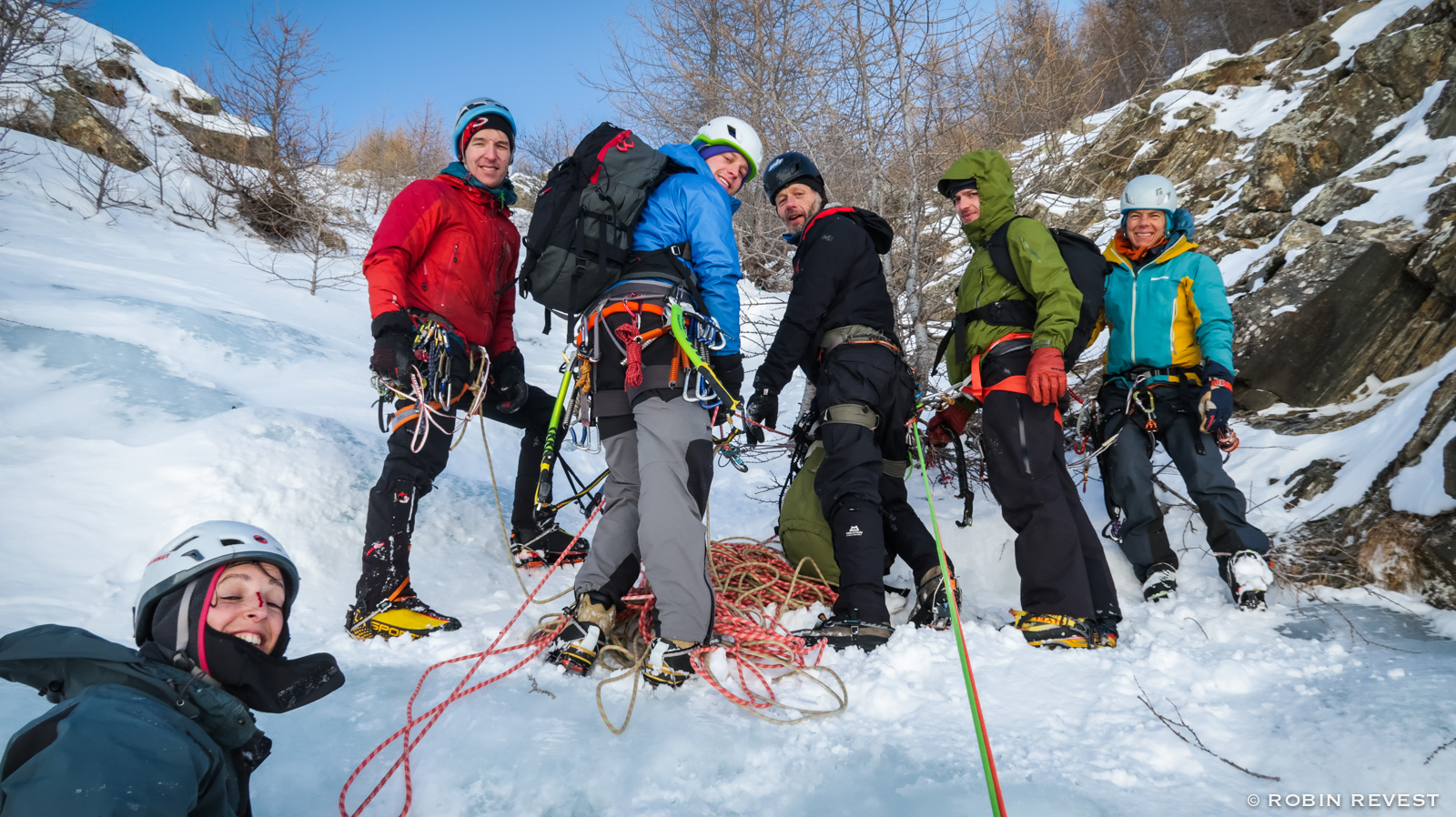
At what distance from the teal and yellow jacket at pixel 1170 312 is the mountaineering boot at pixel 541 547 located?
272cm

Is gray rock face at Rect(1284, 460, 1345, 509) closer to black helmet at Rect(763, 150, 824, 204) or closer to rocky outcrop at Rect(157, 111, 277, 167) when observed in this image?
black helmet at Rect(763, 150, 824, 204)

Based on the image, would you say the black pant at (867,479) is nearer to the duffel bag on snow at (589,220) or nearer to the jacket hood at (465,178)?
the duffel bag on snow at (589,220)

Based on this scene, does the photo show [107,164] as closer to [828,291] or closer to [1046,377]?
[828,291]

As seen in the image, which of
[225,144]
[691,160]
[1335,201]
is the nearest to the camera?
[691,160]

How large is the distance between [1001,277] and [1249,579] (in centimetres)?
146

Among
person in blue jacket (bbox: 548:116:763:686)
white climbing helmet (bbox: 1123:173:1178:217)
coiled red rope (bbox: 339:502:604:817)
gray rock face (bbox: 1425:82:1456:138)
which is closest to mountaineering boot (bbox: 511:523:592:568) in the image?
coiled red rope (bbox: 339:502:604:817)

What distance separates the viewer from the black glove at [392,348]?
2.58 metres

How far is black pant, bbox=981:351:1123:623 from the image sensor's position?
250 centimetres

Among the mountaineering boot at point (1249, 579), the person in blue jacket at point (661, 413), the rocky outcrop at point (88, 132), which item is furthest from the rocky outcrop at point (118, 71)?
the mountaineering boot at point (1249, 579)

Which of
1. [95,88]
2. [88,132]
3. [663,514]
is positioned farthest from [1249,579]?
[95,88]

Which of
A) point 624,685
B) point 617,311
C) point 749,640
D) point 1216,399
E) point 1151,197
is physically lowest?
point 624,685

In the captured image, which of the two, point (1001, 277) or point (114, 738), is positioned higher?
point (1001, 277)

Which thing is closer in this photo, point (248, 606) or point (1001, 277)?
point (248, 606)

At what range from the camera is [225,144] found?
10898mm
